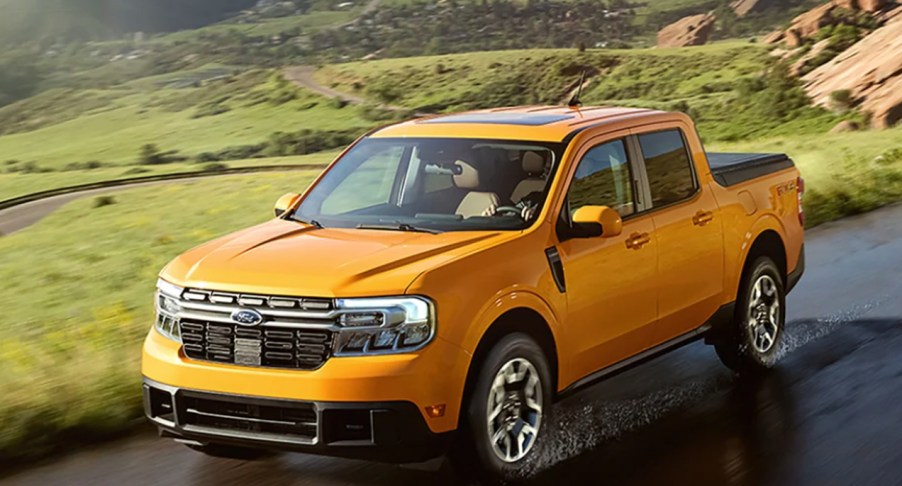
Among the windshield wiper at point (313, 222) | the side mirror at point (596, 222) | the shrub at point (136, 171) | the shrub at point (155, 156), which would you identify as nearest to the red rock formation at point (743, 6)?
the shrub at point (155, 156)

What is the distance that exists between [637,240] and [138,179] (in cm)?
5833

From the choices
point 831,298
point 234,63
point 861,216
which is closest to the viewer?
point 831,298

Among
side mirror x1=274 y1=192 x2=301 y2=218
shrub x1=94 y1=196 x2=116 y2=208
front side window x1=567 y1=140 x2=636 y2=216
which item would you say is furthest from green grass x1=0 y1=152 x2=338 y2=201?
front side window x1=567 y1=140 x2=636 y2=216

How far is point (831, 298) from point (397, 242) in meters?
5.29

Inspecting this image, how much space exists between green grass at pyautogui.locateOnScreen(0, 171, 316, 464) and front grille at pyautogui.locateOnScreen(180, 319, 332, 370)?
159 cm

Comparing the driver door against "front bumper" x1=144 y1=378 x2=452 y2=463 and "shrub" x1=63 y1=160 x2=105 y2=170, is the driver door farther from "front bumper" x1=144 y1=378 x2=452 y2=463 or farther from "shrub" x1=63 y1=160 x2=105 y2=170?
"shrub" x1=63 y1=160 x2=105 y2=170

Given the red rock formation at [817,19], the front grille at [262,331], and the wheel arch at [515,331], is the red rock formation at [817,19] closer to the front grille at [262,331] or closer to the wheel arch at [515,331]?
the wheel arch at [515,331]

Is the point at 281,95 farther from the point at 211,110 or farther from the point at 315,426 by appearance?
the point at 315,426

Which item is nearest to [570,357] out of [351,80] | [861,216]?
[861,216]

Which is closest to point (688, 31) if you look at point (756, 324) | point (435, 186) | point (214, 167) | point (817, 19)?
point (817, 19)

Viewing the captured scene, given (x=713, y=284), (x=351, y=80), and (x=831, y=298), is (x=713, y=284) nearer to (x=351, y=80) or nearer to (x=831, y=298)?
(x=831, y=298)

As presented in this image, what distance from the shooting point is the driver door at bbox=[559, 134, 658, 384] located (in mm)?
5535

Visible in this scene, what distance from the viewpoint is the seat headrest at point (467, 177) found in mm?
5906

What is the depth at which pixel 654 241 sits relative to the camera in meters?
6.10
